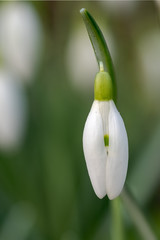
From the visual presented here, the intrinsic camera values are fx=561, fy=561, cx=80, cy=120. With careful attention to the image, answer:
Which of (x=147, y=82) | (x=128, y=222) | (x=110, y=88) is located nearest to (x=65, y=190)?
(x=128, y=222)

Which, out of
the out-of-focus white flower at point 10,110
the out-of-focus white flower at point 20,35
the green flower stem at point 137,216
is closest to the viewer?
the green flower stem at point 137,216

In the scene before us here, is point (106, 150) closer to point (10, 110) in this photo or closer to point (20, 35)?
point (10, 110)

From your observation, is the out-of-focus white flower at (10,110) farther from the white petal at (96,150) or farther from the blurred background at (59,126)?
the white petal at (96,150)

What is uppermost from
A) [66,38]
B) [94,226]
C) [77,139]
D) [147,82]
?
[66,38]

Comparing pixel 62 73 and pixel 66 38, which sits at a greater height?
pixel 66 38

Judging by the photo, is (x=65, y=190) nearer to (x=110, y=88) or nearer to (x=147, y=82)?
(x=147, y=82)

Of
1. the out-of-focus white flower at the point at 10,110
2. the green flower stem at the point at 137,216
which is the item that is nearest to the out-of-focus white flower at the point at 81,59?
the out-of-focus white flower at the point at 10,110

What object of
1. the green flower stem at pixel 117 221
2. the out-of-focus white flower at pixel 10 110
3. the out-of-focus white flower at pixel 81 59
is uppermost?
the out-of-focus white flower at pixel 81 59
